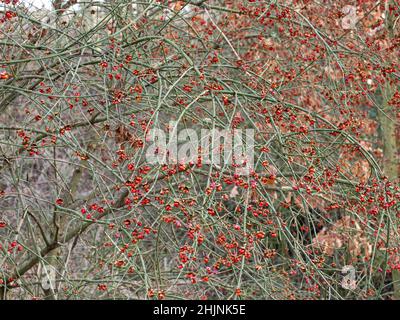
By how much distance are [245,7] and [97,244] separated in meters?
2.30

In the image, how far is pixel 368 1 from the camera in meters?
5.70

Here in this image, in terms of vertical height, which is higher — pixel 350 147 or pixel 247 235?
pixel 350 147

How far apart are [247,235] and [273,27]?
336cm

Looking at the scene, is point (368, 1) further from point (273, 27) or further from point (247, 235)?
point (247, 235)

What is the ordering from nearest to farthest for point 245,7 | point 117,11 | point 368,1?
point 117,11 < point 245,7 < point 368,1

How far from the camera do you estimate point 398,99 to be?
452cm
